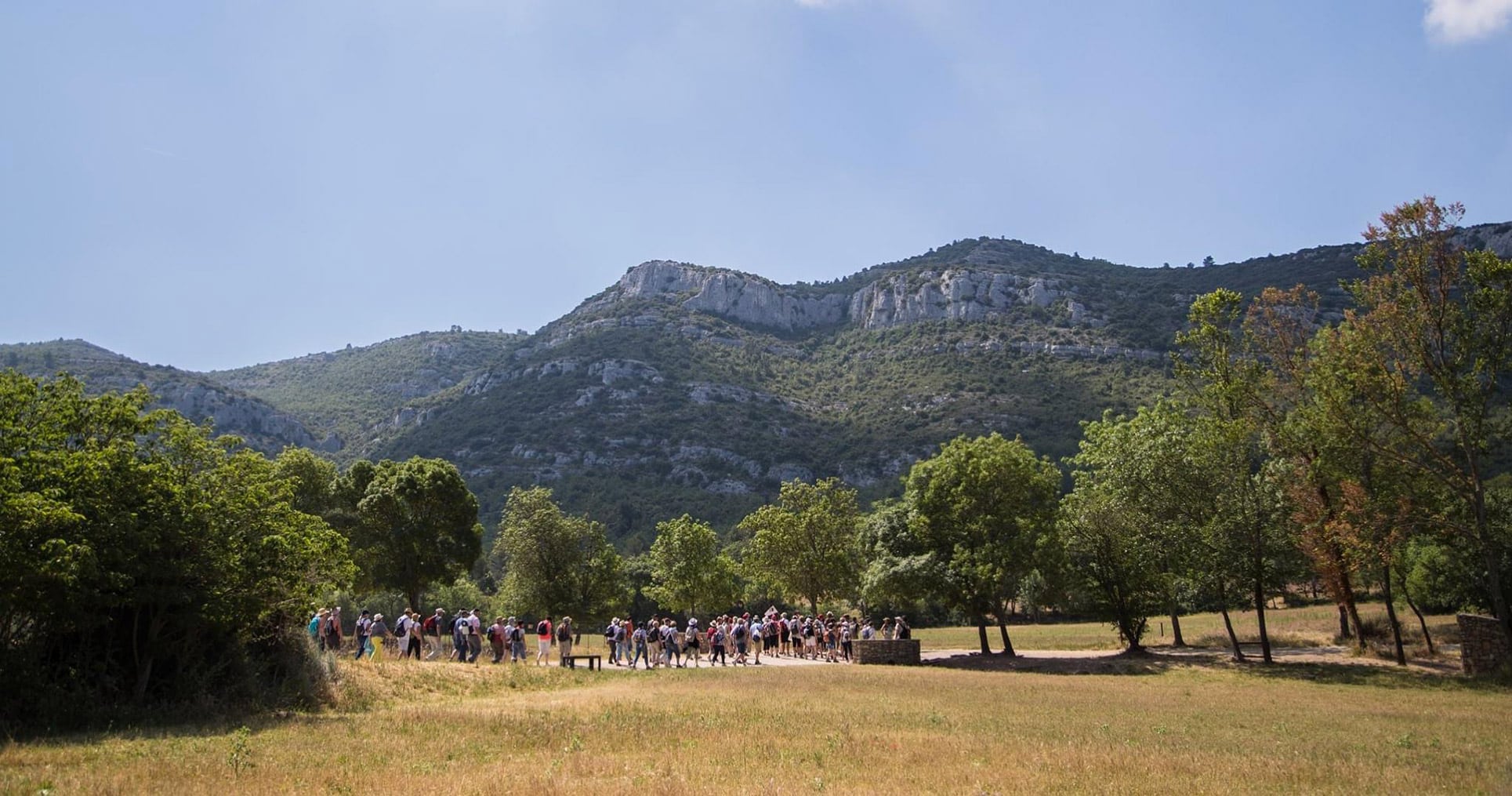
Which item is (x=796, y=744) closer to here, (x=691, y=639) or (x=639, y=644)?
(x=639, y=644)

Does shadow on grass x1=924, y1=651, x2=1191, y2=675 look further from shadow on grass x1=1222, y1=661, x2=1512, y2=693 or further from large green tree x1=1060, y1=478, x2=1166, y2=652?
shadow on grass x1=1222, y1=661, x2=1512, y2=693

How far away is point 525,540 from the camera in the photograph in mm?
46875

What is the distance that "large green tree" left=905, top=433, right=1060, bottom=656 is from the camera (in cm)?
3369

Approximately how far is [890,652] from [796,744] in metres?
21.6

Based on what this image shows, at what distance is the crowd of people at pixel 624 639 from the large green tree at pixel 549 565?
337 inches

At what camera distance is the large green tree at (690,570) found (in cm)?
5131

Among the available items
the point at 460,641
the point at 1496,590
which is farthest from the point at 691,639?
the point at 1496,590

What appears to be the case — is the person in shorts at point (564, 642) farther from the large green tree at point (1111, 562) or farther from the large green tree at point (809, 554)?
the large green tree at point (809, 554)

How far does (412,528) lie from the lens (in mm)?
43375

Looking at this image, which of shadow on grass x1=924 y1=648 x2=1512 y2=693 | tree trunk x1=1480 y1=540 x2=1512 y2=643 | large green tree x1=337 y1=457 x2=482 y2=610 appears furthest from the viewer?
large green tree x1=337 y1=457 x2=482 y2=610

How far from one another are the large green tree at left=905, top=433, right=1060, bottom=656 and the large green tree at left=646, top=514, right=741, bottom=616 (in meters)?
18.8

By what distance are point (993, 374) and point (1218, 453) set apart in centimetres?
10829

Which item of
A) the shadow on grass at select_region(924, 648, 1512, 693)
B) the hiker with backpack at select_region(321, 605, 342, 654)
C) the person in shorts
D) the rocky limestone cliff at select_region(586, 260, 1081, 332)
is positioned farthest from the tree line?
the rocky limestone cliff at select_region(586, 260, 1081, 332)

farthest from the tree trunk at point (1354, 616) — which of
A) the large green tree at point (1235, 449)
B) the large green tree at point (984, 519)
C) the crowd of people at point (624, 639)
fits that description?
the crowd of people at point (624, 639)
